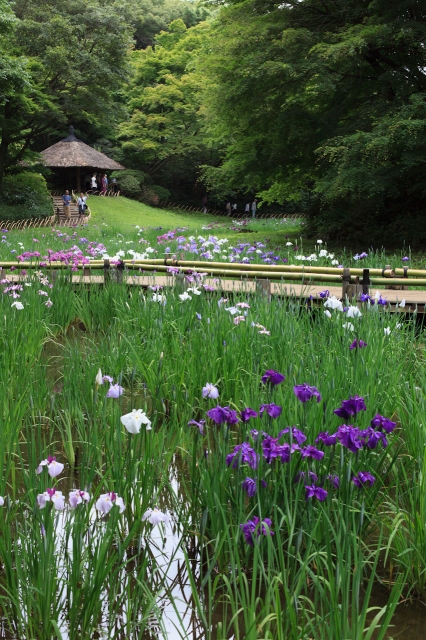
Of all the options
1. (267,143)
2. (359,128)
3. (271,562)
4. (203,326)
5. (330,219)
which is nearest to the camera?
(271,562)

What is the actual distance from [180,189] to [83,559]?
38693 millimetres

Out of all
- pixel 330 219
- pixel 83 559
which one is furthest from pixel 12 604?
pixel 330 219

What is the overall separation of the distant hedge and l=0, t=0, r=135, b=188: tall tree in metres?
0.95

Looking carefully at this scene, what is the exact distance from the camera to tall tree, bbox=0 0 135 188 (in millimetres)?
24422

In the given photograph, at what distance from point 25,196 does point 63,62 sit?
17.6ft

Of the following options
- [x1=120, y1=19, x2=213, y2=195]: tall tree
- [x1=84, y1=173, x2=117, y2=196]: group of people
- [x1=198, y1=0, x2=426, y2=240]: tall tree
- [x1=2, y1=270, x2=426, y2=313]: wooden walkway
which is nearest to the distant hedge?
[x1=84, y1=173, x2=117, y2=196]: group of people

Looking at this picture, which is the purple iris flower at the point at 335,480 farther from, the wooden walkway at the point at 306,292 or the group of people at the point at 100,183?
the group of people at the point at 100,183

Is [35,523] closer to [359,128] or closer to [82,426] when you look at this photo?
[82,426]

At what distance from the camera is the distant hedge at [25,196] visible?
25.1 m

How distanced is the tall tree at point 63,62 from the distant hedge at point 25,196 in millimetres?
946

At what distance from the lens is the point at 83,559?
198 cm

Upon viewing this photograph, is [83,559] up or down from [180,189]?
down

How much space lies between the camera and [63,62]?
2473 cm

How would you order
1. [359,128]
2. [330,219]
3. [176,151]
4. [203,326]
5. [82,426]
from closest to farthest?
1. [82,426]
2. [203,326]
3. [359,128]
4. [330,219]
5. [176,151]
